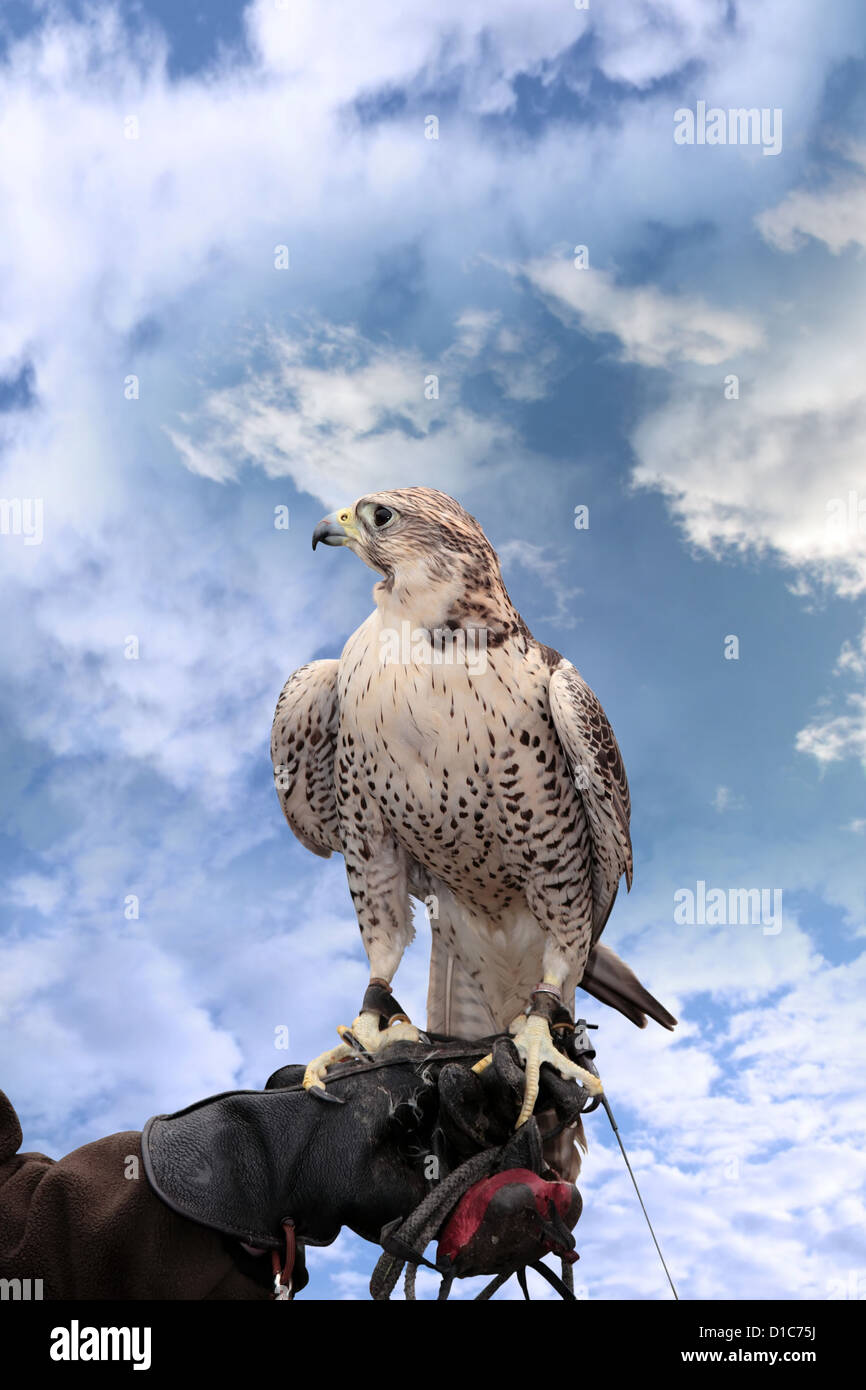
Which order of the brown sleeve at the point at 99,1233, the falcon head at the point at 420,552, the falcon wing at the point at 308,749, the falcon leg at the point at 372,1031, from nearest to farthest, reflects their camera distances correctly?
the brown sleeve at the point at 99,1233, the falcon leg at the point at 372,1031, the falcon head at the point at 420,552, the falcon wing at the point at 308,749

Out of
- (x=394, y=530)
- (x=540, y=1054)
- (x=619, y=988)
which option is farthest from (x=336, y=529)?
(x=619, y=988)

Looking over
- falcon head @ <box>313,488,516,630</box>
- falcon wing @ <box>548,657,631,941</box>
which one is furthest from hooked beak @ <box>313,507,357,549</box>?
falcon wing @ <box>548,657,631,941</box>

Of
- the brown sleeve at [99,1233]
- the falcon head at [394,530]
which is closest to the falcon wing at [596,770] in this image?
the falcon head at [394,530]

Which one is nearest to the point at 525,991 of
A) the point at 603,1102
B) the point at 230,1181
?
the point at 603,1102

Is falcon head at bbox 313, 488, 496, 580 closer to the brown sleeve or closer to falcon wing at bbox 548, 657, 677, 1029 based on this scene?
falcon wing at bbox 548, 657, 677, 1029

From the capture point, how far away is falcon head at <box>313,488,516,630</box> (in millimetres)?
2865

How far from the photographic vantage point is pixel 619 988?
132 inches

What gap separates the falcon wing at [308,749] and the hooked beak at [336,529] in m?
0.49

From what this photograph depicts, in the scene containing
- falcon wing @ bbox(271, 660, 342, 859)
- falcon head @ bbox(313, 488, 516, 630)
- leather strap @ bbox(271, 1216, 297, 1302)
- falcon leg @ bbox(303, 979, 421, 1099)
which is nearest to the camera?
leather strap @ bbox(271, 1216, 297, 1302)

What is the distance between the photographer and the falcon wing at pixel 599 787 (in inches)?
114

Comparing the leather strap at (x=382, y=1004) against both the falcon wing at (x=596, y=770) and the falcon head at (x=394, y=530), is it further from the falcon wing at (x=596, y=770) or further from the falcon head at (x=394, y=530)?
the falcon head at (x=394, y=530)

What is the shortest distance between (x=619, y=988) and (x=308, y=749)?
1203mm
